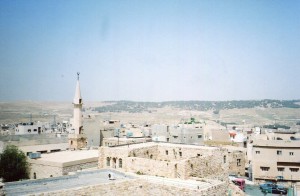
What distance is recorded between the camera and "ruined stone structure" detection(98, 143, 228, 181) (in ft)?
61.6

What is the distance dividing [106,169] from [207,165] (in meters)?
6.56

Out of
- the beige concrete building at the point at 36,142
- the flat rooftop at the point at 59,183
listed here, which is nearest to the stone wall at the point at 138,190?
the flat rooftop at the point at 59,183

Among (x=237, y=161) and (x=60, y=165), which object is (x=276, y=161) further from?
(x=60, y=165)

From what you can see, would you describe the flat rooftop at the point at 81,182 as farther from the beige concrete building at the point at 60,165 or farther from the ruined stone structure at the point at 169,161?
the beige concrete building at the point at 60,165

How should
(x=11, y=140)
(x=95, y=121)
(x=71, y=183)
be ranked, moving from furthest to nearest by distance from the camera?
(x=95, y=121)
(x=11, y=140)
(x=71, y=183)

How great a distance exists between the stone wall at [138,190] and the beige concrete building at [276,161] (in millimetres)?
18823

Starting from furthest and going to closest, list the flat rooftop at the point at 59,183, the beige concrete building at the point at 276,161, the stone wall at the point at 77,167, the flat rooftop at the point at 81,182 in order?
the beige concrete building at the point at 276,161 → the stone wall at the point at 77,167 → the flat rooftop at the point at 81,182 → the flat rooftop at the point at 59,183

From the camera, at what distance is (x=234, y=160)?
40750mm

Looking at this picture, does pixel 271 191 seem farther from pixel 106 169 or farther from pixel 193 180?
pixel 106 169

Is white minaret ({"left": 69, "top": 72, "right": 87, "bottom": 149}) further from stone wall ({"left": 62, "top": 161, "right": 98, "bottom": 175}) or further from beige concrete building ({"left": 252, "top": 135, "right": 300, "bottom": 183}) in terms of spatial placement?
beige concrete building ({"left": 252, "top": 135, "right": 300, "bottom": 183})

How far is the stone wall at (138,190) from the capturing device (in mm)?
14969

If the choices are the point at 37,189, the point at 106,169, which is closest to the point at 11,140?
the point at 106,169

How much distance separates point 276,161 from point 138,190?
868 inches

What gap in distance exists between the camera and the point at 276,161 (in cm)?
3416
